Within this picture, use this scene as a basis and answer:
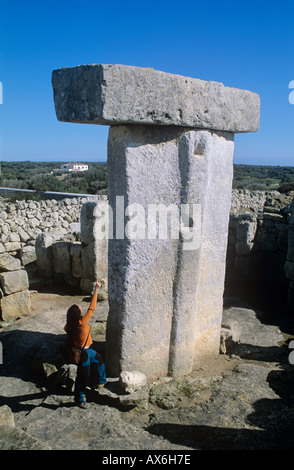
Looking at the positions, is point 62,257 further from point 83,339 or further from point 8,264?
point 83,339

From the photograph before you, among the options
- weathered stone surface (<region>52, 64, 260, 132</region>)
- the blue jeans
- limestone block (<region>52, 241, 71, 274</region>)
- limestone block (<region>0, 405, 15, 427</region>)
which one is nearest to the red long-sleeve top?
the blue jeans

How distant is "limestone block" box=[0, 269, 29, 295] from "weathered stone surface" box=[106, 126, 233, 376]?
7.76 ft

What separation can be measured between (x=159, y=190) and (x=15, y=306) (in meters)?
3.37

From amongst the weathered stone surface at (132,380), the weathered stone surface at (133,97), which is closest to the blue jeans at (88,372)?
the weathered stone surface at (132,380)

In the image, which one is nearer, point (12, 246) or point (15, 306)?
point (15, 306)

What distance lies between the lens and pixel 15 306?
6.00 metres

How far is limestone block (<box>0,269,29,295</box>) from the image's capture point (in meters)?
Answer: 5.83

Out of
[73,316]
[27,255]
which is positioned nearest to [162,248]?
[73,316]

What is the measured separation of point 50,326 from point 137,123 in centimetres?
343

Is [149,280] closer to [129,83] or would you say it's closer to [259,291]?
[129,83]

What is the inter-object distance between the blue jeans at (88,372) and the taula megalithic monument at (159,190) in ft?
0.61

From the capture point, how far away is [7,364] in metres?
4.68

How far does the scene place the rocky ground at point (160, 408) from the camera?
3172 millimetres
